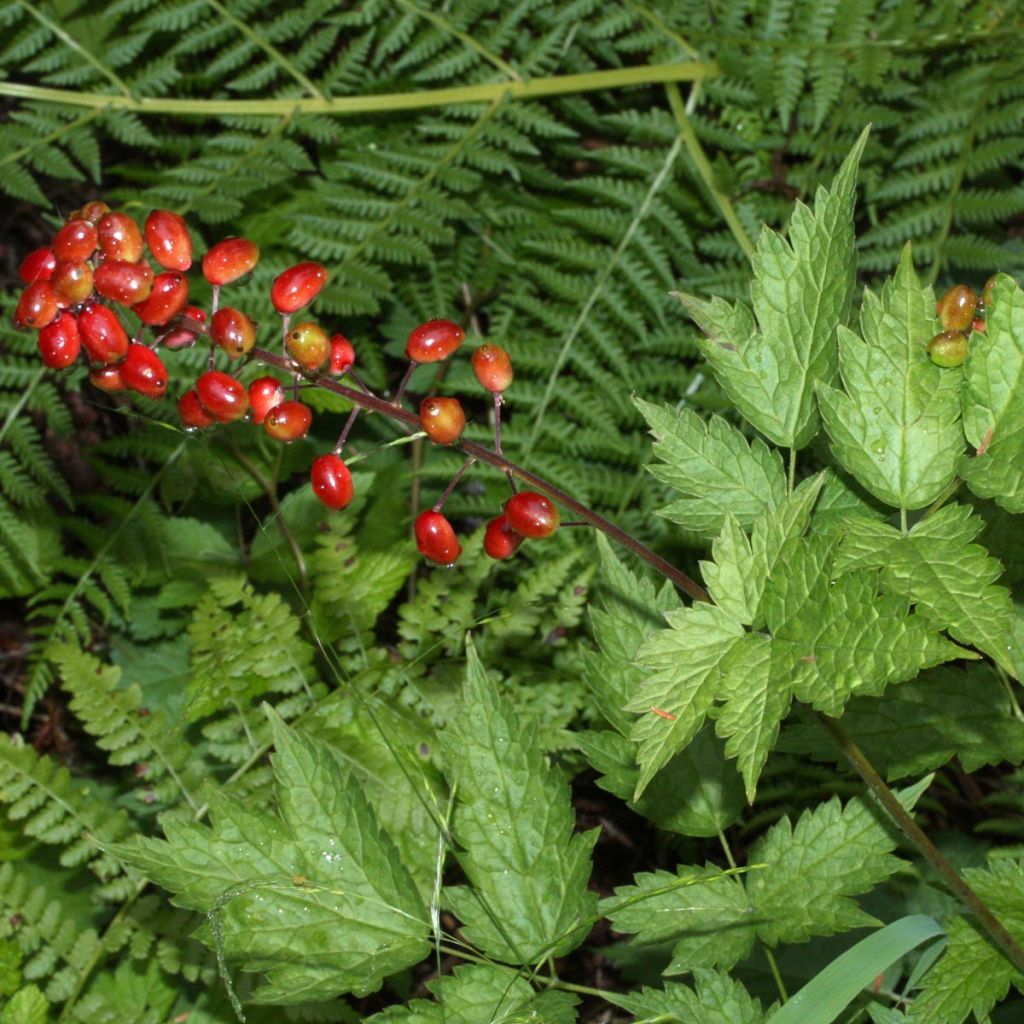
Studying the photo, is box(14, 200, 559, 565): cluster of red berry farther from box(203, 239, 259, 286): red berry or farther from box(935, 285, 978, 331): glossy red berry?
box(935, 285, 978, 331): glossy red berry

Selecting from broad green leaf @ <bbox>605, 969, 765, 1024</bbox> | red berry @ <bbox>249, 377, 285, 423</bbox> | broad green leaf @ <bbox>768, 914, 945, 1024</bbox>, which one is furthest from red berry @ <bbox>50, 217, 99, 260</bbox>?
broad green leaf @ <bbox>768, 914, 945, 1024</bbox>

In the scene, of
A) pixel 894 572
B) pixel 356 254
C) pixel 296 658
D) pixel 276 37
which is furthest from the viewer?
pixel 276 37

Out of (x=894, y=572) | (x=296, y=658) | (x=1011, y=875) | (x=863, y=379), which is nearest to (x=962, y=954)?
(x=1011, y=875)

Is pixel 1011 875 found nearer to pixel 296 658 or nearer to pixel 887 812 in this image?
pixel 887 812

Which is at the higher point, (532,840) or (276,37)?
(276,37)

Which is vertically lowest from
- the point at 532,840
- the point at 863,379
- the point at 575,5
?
the point at 532,840
